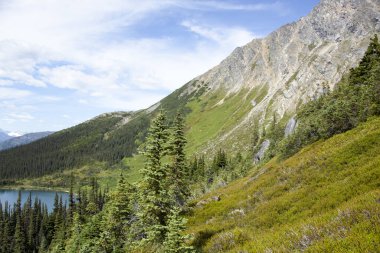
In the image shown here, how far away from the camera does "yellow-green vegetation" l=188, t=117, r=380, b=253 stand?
32.5 ft

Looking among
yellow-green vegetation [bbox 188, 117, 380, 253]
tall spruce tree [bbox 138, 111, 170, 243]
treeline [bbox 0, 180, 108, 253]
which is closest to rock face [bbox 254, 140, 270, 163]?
treeline [bbox 0, 180, 108, 253]

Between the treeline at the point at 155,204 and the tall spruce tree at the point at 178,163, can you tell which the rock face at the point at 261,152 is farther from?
the treeline at the point at 155,204

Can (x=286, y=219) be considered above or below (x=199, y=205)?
above

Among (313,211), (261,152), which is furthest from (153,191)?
(261,152)

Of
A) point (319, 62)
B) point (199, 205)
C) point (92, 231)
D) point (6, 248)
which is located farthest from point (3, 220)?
point (319, 62)

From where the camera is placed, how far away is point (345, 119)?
41750mm

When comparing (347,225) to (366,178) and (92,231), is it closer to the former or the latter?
(366,178)

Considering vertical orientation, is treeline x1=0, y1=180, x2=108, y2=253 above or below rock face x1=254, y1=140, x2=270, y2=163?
below

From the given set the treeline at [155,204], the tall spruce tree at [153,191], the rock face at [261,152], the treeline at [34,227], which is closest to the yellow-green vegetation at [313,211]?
the treeline at [155,204]

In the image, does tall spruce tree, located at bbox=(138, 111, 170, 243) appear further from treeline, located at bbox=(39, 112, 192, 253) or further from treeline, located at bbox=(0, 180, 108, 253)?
treeline, located at bbox=(0, 180, 108, 253)

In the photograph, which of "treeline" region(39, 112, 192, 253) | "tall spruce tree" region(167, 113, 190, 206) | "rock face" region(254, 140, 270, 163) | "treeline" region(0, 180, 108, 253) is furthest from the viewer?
"treeline" region(0, 180, 108, 253)

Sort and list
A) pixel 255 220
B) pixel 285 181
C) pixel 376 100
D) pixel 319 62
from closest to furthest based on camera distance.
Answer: pixel 255 220 → pixel 285 181 → pixel 376 100 → pixel 319 62

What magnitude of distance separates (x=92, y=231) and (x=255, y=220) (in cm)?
4409

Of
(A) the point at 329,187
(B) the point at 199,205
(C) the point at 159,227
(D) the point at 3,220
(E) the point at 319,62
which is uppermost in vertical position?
(E) the point at 319,62
